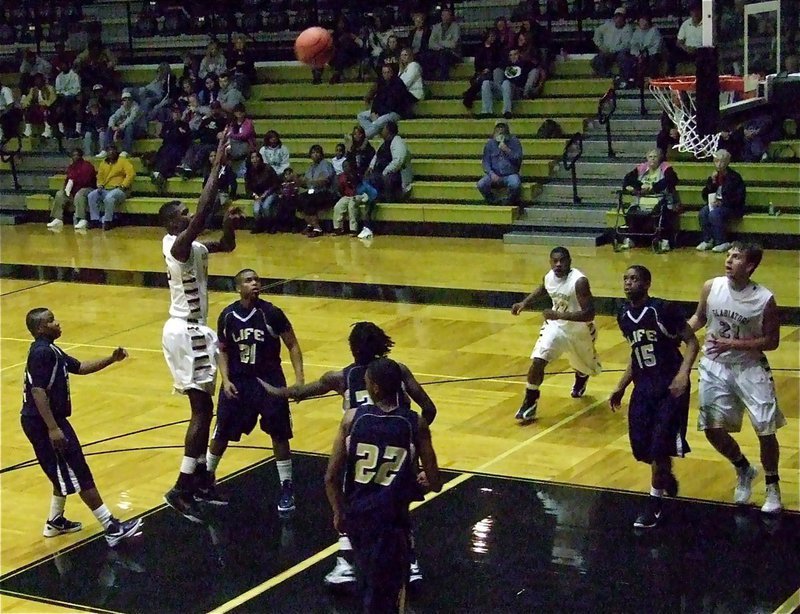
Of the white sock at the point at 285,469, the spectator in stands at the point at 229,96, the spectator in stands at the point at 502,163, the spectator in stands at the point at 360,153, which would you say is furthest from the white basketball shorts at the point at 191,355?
the spectator in stands at the point at 229,96

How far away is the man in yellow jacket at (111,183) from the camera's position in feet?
68.4

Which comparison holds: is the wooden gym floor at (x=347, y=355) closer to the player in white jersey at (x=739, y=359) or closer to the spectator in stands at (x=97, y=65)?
the player in white jersey at (x=739, y=359)

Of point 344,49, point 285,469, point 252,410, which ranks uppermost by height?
point 344,49

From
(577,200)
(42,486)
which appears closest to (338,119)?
(577,200)

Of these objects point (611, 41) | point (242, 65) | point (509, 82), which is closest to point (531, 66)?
point (509, 82)

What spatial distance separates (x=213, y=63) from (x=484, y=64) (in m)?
5.32

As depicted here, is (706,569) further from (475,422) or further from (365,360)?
(475,422)

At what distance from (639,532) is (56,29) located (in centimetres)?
2156

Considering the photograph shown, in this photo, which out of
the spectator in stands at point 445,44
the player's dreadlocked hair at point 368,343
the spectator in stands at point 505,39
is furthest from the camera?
the spectator in stands at point 445,44

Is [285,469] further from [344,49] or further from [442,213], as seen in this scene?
[344,49]

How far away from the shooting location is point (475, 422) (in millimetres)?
9328

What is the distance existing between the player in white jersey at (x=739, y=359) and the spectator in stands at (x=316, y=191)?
1184 cm

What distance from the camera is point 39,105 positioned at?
914 inches

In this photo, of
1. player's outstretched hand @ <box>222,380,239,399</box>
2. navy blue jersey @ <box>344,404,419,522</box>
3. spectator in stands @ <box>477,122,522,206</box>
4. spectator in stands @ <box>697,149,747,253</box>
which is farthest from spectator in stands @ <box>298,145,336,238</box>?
navy blue jersey @ <box>344,404,419,522</box>
